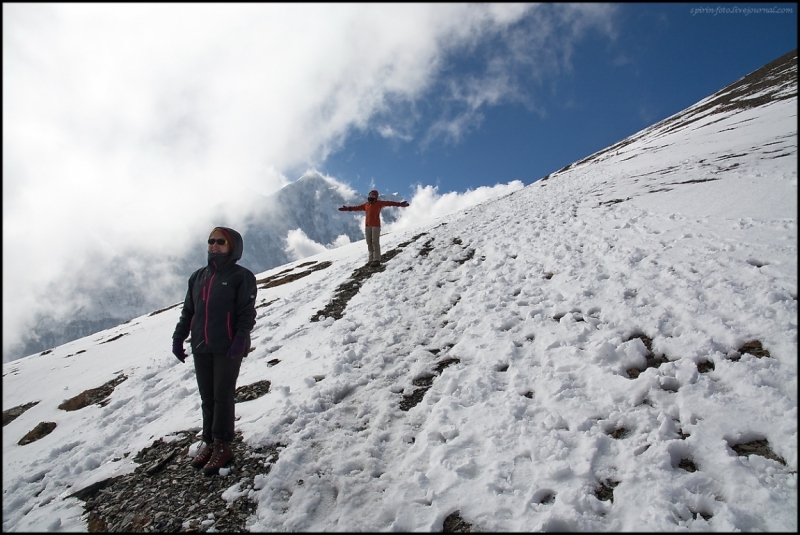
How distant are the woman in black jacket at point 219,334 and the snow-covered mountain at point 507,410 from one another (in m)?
0.49

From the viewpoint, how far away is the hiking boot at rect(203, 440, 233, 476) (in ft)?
16.6

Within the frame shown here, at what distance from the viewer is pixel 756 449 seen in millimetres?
4012

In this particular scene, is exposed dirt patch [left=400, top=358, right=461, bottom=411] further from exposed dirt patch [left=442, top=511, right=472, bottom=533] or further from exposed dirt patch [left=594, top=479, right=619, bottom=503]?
exposed dirt patch [left=594, top=479, right=619, bottom=503]

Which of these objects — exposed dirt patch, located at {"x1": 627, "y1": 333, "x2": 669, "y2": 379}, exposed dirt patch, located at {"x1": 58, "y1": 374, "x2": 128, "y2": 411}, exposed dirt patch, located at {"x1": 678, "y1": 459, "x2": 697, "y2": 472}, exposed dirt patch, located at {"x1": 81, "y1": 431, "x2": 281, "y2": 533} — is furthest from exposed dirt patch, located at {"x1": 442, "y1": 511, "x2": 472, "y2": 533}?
exposed dirt patch, located at {"x1": 58, "y1": 374, "x2": 128, "y2": 411}

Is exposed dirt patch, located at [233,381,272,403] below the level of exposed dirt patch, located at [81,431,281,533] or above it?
above

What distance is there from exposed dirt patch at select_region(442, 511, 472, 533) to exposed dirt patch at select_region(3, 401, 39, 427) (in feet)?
42.4

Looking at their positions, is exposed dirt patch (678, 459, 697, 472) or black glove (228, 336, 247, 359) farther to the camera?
black glove (228, 336, 247, 359)

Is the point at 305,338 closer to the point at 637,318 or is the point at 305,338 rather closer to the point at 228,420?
the point at 228,420

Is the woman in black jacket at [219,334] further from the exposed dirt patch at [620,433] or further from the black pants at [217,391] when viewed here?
the exposed dirt patch at [620,433]

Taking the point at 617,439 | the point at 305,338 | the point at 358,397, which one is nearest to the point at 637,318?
the point at 617,439

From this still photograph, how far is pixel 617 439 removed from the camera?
4.54 meters

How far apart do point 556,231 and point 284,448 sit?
431 inches

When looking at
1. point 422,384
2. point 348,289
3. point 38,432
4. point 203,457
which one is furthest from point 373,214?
point 38,432

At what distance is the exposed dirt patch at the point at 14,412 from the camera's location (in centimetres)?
1054
